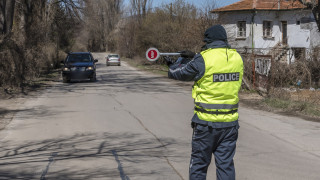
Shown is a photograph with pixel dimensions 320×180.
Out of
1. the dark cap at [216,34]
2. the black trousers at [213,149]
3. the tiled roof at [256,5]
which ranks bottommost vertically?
the black trousers at [213,149]

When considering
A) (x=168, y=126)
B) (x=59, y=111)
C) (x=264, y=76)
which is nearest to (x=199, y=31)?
(x=264, y=76)

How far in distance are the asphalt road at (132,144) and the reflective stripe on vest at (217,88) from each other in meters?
1.81

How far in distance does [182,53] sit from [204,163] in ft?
3.76

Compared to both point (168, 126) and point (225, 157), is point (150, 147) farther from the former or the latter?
point (225, 157)

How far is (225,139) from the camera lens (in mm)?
4152

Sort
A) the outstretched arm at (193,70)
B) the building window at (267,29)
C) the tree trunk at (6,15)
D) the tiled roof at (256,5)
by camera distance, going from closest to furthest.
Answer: the outstretched arm at (193,70), the tree trunk at (6,15), the tiled roof at (256,5), the building window at (267,29)

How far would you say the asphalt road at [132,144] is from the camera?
5.95m

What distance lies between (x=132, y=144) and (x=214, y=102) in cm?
392

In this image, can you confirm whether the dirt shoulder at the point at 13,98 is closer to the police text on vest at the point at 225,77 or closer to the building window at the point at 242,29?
the police text on vest at the point at 225,77

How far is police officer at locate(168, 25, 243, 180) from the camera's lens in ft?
13.4

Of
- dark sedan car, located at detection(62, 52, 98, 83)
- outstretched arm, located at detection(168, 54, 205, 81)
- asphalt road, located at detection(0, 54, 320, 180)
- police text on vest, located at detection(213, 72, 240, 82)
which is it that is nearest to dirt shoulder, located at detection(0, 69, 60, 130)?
asphalt road, located at detection(0, 54, 320, 180)

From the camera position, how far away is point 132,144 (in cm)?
779

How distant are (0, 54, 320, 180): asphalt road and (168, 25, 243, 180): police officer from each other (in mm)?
1569

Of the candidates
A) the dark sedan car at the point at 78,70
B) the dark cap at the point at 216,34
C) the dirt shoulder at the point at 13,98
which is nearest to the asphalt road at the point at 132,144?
the dirt shoulder at the point at 13,98
